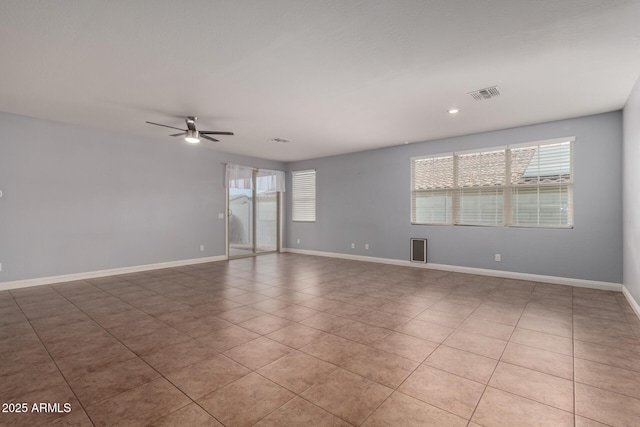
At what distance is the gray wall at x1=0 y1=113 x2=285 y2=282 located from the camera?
4.61m

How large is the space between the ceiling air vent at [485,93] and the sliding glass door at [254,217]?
567 centimetres

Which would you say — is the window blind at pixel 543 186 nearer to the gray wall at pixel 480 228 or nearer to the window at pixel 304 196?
the gray wall at pixel 480 228

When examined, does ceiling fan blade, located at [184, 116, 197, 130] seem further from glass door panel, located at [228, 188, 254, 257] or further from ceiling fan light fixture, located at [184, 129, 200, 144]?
glass door panel, located at [228, 188, 254, 257]

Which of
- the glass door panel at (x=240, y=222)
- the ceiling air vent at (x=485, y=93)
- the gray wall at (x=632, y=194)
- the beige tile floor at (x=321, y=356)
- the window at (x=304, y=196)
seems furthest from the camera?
the window at (x=304, y=196)

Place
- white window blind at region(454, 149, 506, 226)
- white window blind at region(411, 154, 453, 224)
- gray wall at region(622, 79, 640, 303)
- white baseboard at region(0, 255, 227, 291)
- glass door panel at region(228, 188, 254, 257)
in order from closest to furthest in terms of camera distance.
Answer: gray wall at region(622, 79, 640, 303) → white baseboard at region(0, 255, 227, 291) → white window blind at region(454, 149, 506, 226) → white window blind at region(411, 154, 453, 224) → glass door panel at region(228, 188, 254, 257)

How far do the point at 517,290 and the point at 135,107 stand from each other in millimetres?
6266

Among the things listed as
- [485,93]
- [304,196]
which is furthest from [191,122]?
[304,196]

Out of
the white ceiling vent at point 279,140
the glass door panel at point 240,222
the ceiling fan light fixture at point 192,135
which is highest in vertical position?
the white ceiling vent at point 279,140

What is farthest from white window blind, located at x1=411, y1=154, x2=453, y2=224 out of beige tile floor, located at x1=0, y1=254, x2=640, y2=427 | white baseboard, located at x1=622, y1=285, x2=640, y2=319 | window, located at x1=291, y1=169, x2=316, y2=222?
window, located at x1=291, y1=169, x2=316, y2=222

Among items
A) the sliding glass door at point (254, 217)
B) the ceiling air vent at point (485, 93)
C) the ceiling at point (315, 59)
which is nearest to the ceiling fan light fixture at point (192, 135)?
the ceiling at point (315, 59)

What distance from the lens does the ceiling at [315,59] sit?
2221mm

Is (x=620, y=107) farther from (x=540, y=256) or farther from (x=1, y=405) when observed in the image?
(x=1, y=405)

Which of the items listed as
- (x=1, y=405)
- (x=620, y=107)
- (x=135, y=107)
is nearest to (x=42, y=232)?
(x=135, y=107)

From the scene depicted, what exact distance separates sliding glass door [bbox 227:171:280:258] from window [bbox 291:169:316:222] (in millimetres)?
559
